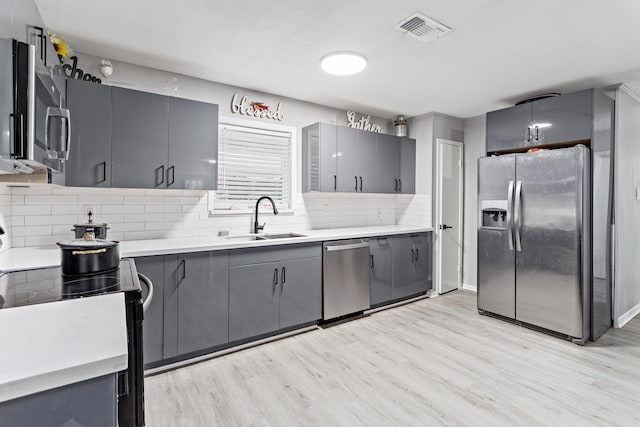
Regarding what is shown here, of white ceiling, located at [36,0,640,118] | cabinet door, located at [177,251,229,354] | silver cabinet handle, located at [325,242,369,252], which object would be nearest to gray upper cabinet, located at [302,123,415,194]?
white ceiling, located at [36,0,640,118]

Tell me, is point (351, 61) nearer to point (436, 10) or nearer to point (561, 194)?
point (436, 10)

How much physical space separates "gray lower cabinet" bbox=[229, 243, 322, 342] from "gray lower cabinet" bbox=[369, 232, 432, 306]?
81cm

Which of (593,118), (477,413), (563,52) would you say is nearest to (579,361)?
(477,413)

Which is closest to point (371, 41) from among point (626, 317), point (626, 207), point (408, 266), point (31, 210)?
point (408, 266)

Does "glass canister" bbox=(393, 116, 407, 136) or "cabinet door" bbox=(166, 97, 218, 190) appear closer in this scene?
"cabinet door" bbox=(166, 97, 218, 190)

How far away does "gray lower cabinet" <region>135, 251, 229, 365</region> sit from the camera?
2404 millimetres

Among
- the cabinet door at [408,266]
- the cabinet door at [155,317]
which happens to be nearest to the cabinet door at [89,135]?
the cabinet door at [155,317]

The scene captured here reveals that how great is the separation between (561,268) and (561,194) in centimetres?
70

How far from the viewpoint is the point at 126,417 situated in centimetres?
129

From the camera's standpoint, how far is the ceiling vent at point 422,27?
2155 mm

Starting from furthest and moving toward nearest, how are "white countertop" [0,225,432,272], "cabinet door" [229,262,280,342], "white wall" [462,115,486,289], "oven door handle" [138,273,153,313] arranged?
"white wall" [462,115,486,289], "cabinet door" [229,262,280,342], "white countertop" [0,225,432,272], "oven door handle" [138,273,153,313]

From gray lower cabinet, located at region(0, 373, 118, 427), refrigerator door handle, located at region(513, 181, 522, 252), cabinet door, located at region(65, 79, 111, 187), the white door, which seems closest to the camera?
gray lower cabinet, located at region(0, 373, 118, 427)

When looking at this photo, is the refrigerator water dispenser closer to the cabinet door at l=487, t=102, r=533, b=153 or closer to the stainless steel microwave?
the cabinet door at l=487, t=102, r=533, b=153

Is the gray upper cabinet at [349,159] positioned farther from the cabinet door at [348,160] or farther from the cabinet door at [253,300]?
the cabinet door at [253,300]
